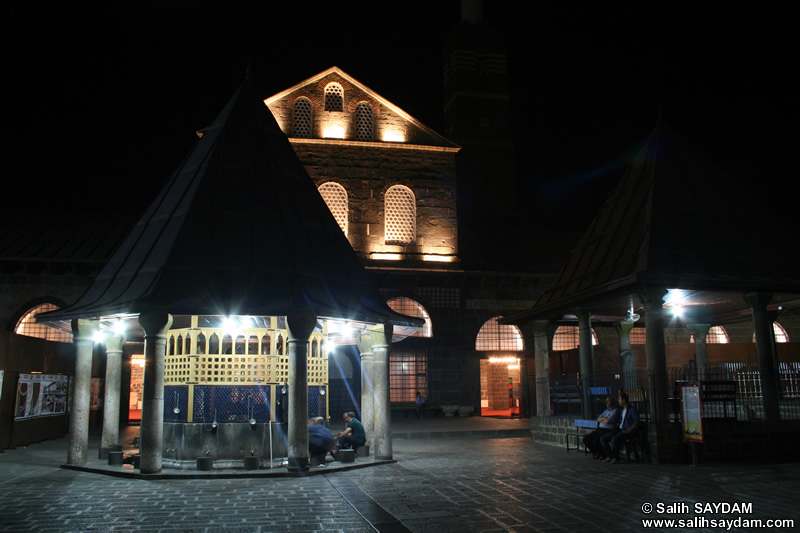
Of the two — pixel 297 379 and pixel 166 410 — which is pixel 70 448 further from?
pixel 297 379

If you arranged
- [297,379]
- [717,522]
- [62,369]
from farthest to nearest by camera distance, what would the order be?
[62,369] < [297,379] < [717,522]

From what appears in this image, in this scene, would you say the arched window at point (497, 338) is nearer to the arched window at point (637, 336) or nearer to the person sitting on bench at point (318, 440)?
the arched window at point (637, 336)

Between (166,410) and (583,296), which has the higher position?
(583,296)

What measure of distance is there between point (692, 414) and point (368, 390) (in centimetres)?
588

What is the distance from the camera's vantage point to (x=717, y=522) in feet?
22.6

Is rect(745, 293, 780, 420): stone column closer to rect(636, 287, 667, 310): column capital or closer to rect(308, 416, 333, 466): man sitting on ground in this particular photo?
rect(636, 287, 667, 310): column capital

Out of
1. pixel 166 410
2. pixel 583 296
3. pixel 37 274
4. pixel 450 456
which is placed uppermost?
pixel 37 274

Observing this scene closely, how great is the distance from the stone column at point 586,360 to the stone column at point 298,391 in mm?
6712

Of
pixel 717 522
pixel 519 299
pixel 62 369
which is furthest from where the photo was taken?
pixel 519 299

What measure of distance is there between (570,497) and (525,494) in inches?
22.6

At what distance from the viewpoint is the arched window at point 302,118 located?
1065 inches

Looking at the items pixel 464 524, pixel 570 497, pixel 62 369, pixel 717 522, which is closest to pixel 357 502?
pixel 464 524

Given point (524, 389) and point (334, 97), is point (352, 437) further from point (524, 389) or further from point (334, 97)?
point (334, 97)

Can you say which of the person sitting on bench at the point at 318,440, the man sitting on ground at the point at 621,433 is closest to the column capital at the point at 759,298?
the man sitting on ground at the point at 621,433
